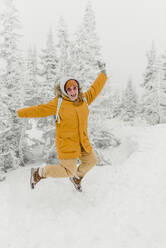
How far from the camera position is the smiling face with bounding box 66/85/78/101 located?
4391 mm

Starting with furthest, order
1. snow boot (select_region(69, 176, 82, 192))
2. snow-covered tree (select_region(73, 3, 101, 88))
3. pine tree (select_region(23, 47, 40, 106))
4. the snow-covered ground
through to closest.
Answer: pine tree (select_region(23, 47, 40, 106)), snow-covered tree (select_region(73, 3, 101, 88)), snow boot (select_region(69, 176, 82, 192)), the snow-covered ground

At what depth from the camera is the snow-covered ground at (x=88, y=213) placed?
384 centimetres

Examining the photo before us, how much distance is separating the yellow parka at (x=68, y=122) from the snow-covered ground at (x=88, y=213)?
4.38 feet

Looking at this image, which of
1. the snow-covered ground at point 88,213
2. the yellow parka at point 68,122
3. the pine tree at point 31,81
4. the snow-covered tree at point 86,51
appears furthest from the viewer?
the pine tree at point 31,81

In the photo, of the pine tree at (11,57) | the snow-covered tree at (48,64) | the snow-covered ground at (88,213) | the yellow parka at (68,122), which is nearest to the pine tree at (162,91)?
the snow-covered tree at (48,64)

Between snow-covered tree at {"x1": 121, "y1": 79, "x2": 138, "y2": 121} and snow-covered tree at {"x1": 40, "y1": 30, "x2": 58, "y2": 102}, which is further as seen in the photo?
snow-covered tree at {"x1": 121, "y1": 79, "x2": 138, "y2": 121}

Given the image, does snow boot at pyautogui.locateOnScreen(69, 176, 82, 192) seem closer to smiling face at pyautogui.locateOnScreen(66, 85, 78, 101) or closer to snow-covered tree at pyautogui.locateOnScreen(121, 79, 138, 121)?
smiling face at pyautogui.locateOnScreen(66, 85, 78, 101)

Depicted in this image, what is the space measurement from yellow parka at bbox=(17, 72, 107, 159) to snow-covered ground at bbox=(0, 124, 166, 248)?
4.38 feet

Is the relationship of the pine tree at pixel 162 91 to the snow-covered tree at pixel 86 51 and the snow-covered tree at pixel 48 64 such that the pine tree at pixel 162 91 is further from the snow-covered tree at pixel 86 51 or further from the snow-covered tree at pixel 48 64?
the snow-covered tree at pixel 86 51

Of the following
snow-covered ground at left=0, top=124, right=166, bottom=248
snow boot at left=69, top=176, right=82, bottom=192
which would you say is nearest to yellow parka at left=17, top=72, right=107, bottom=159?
snow boot at left=69, top=176, right=82, bottom=192

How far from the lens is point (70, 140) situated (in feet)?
14.9

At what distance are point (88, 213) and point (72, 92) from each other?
270 cm

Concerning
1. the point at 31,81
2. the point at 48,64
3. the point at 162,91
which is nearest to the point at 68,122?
the point at 48,64

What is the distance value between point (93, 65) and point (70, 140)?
1050 cm
